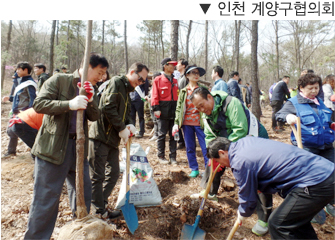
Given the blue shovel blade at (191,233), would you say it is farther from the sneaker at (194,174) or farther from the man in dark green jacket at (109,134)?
the sneaker at (194,174)

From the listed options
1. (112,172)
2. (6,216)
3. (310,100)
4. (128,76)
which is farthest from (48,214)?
(310,100)

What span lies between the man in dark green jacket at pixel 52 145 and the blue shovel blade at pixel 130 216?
808mm

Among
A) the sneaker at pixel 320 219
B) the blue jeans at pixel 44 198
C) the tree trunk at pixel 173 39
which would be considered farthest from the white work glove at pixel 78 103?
the tree trunk at pixel 173 39

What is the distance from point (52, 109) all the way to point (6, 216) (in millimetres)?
1823

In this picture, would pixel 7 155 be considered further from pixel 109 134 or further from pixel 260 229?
pixel 260 229

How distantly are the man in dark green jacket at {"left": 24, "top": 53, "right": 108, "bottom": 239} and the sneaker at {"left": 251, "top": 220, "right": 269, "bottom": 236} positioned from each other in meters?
2.23

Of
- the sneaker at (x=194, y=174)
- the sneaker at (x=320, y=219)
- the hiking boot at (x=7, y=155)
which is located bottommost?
the sneaker at (x=320, y=219)

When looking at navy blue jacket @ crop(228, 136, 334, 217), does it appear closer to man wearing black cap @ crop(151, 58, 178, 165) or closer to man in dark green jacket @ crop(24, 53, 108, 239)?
man in dark green jacket @ crop(24, 53, 108, 239)

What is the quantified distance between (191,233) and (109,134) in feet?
5.18

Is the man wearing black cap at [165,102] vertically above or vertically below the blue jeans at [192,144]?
above

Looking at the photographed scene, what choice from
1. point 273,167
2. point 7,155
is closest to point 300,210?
point 273,167

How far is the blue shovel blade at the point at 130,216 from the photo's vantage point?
2.53 m

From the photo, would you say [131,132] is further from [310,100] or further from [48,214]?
[310,100]

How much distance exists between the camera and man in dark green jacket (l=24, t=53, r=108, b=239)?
187 cm
